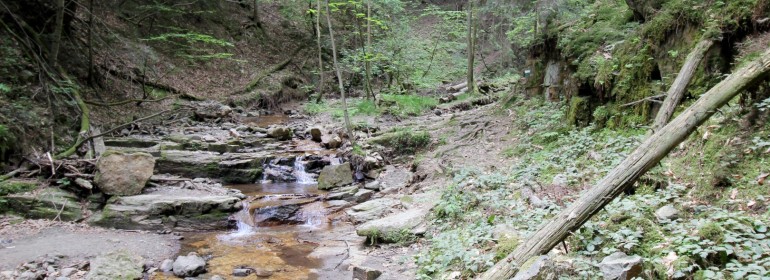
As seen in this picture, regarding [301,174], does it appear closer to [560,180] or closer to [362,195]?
[362,195]

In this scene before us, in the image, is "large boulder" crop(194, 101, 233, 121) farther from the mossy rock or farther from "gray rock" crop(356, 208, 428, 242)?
"gray rock" crop(356, 208, 428, 242)

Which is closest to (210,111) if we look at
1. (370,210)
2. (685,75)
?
(370,210)

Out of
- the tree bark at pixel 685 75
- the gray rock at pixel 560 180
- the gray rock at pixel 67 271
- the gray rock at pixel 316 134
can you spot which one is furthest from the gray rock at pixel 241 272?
the gray rock at pixel 316 134

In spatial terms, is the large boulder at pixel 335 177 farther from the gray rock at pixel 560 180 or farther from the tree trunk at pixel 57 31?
the tree trunk at pixel 57 31

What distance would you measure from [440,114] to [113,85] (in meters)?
11.3

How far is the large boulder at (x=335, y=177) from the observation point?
36.5 ft

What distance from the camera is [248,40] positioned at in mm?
24750

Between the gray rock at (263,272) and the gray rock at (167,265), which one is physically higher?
the gray rock at (167,265)

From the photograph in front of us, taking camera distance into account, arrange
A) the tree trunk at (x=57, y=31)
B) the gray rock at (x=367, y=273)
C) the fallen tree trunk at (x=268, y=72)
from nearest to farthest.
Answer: the gray rock at (x=367, y=273) → the tree trunk at (x=57, y=31) → the fallen tree trunk at (x=268, y=72)

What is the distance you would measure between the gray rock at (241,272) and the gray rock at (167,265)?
93 cm

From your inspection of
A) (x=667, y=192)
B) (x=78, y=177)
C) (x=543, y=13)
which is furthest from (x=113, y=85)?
(x=667, y=192)

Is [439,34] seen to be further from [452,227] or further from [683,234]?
[683,234]

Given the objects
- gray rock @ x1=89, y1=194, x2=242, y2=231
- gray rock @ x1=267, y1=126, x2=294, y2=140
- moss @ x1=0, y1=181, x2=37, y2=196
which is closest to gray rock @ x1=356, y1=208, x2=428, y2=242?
gray rock @ x1=89, y1=194, x2=242, y2=231

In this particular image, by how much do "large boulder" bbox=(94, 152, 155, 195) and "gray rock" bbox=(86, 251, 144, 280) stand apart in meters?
2.47
